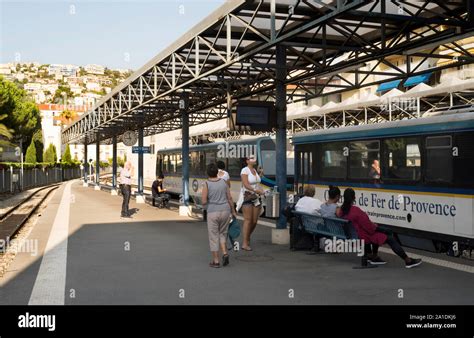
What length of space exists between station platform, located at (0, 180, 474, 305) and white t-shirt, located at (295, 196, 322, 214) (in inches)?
35.1

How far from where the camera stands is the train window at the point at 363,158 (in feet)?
40.1

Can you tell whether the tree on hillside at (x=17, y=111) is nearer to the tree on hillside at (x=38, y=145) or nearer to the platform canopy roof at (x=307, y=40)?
the tree on hillside at (x=38, y=145)

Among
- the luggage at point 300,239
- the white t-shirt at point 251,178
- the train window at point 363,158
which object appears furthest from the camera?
the train window at point 363,158

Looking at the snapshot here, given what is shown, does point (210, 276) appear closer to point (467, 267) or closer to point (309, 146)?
point (467, 267)

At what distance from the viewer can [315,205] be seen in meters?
10.7

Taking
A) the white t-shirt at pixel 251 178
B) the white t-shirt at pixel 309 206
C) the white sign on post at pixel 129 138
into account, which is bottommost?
the white t-shirt at pixel 309 206

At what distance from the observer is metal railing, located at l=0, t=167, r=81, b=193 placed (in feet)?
122

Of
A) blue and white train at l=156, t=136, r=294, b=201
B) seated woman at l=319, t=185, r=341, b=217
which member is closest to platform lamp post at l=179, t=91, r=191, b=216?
blue and white train at l=156, t=136, r=294, b=201

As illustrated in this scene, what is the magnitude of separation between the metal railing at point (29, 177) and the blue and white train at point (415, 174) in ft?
95.6

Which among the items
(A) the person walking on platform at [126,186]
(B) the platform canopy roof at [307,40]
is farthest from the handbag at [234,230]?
(A) the person walking on platform at [126,186]

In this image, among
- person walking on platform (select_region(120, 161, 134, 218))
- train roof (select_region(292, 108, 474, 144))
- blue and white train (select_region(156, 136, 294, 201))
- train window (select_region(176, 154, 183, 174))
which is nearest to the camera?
train roof (select_region(292, 108, 474, 144))

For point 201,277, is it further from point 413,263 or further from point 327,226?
point 413,263

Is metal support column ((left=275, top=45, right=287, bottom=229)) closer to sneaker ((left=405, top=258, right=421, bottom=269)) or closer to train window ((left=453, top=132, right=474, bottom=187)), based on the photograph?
sneaker ((left=405, top=258, right=421, bottom=269))

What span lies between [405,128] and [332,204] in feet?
8.53
